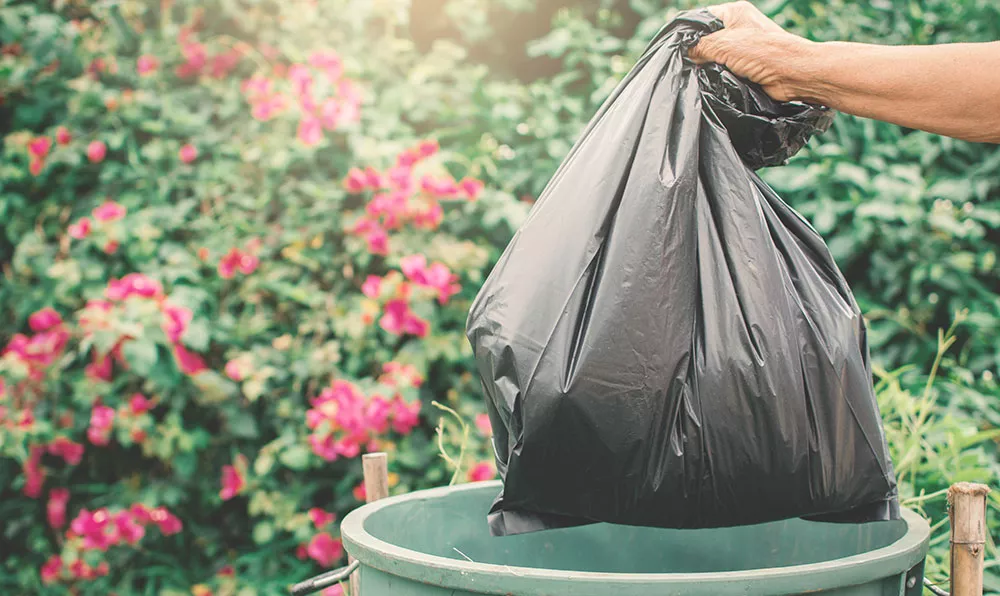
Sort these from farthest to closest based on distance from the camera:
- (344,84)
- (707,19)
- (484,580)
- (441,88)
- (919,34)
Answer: (441,88) → (344,84) → (919,34) → (707,19) → (484,580)

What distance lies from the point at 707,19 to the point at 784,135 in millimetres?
203

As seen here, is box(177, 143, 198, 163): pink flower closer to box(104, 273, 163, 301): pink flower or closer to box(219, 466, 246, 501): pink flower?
box(104, 273, 163, 301): pink flower

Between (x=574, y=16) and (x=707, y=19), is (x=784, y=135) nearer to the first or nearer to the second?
(x=707, y=19)

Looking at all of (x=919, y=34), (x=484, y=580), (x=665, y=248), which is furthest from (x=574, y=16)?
(x=484, y=580)

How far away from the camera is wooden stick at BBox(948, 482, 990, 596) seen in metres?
1.23

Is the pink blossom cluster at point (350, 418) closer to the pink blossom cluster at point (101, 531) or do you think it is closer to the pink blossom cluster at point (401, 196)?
the pink blossom cluster at point (401, 196)

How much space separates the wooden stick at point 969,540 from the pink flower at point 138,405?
2.20 m

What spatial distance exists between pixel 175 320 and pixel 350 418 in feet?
1.90

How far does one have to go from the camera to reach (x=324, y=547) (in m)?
2.60

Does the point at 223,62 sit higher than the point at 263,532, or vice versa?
the point at 223,62

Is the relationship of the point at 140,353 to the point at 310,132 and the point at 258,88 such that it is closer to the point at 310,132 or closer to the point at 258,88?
the point at 310,132

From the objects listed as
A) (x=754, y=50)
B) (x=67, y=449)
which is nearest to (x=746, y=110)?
(x=754, y=50)

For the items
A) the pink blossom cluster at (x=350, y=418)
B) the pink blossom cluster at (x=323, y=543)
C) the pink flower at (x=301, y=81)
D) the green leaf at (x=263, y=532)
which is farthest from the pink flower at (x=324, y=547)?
the pink flower at (x=301, y=81)

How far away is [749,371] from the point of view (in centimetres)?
107
